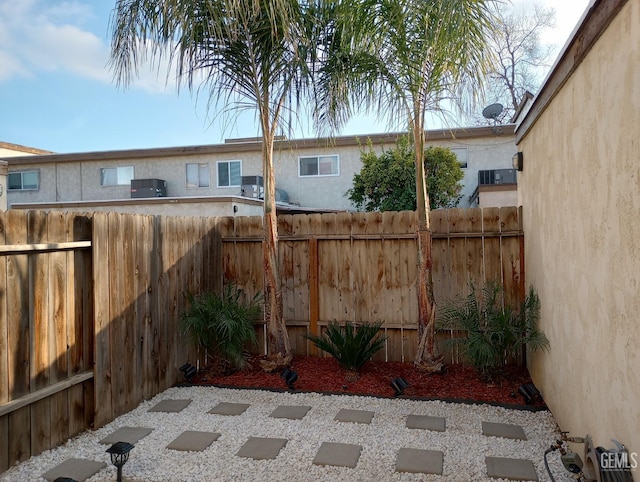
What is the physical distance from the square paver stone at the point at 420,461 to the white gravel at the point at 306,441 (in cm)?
5

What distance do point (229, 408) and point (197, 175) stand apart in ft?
39.7

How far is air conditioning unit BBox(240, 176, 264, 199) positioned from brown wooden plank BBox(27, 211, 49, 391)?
10.6 metres

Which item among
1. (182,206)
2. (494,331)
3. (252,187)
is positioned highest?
(252,187)

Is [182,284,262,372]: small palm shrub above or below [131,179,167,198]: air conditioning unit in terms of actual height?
below

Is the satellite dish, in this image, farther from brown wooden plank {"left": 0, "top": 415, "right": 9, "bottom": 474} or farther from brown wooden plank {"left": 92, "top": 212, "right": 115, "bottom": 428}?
brown wooden plank {"left": 0, "top": 415, "right": 9, "bottom": 474}

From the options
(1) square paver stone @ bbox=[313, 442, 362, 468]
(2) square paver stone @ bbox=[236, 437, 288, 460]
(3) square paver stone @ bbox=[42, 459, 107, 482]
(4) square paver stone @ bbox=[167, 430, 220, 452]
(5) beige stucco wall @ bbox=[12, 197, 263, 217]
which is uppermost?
(5) beige stucco wall @ bbox=[12, 197, 263, 217]

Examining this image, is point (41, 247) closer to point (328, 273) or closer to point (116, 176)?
point (328, 273)

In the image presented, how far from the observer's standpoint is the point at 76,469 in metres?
3.40

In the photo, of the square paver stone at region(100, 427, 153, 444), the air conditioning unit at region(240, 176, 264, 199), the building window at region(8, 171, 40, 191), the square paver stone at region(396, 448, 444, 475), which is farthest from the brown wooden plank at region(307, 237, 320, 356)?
the building window at region(8, 171, 40, 191)

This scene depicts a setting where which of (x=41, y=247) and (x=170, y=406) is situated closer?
(x=41, y=247)

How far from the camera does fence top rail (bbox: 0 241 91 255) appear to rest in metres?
Result: 3.38

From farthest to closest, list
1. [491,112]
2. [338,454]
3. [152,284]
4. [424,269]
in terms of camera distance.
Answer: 1. [491,112]
2. [424,269]
3. [152,284]
4. [338,454]

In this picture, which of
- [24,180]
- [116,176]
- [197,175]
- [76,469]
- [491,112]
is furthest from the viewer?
[24,180]

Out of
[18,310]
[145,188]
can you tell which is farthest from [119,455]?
[145,188]
